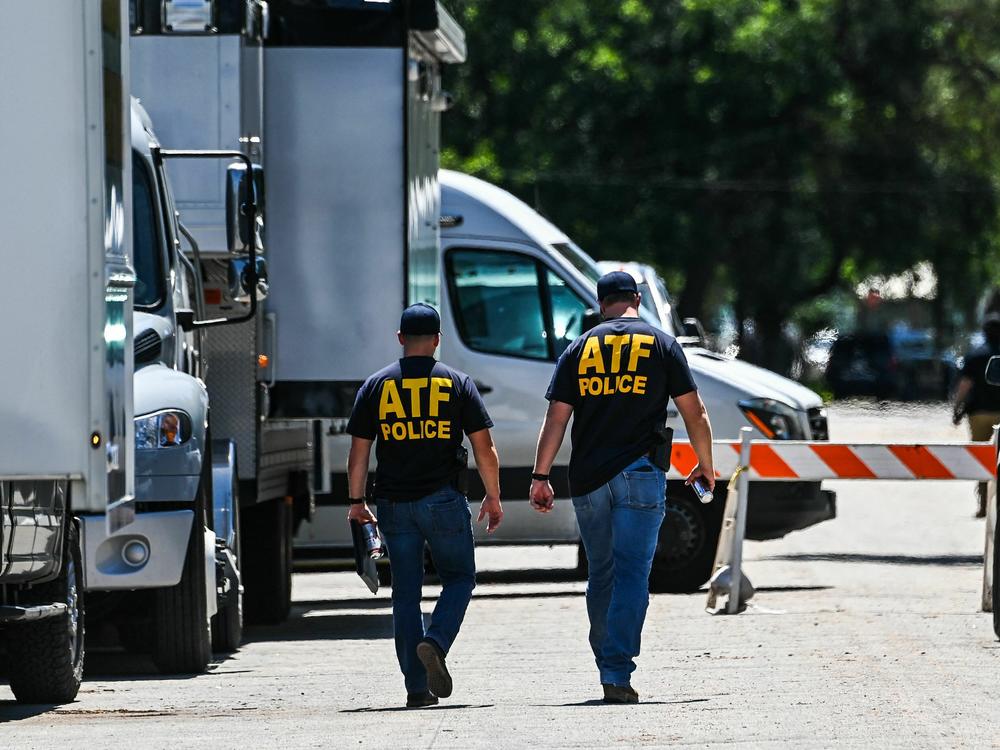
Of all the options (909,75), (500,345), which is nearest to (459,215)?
(500,345)

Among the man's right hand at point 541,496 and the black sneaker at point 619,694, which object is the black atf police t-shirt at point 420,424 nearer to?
the man's right hand at point 541,496

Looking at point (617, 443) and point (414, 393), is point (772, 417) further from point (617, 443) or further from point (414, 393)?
point (414, 393)

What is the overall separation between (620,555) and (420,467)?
858mm

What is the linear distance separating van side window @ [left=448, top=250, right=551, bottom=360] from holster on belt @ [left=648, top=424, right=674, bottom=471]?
542cm

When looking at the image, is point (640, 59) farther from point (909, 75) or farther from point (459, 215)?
point (459, 215)

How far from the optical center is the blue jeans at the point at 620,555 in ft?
29.9

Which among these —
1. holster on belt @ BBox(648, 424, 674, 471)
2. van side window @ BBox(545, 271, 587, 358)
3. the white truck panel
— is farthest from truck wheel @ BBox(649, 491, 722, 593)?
holster on belt @ BBox(648, 424, 674, 471)

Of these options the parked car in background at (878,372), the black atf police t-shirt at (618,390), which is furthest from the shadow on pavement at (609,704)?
the parked car in background at (878,372)

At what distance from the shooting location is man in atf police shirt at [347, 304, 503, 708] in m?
9.24

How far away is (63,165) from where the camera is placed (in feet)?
24.8

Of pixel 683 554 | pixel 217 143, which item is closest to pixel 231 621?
pixel 217 143

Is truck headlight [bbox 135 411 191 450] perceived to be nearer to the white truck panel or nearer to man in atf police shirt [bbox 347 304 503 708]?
man in atf police shirt [bbox 347 304 503 708]

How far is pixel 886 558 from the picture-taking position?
1800 centimetres

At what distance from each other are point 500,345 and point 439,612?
5.74 m
